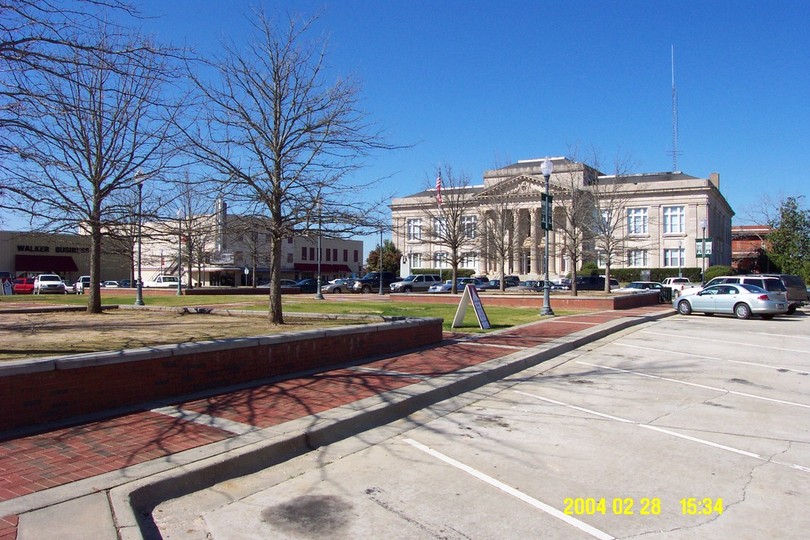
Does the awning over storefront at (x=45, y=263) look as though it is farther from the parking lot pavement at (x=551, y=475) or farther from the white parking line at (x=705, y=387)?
the parking lot pavement at (x=551, y=475)

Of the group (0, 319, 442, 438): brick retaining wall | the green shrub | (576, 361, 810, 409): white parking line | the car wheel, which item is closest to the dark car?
the car wheel

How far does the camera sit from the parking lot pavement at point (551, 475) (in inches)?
175

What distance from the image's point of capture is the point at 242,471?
5.56m

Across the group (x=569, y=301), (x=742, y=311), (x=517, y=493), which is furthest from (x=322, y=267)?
(x=517, y=493)

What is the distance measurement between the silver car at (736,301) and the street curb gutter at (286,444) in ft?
57.1

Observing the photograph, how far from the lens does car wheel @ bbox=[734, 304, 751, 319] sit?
2417 cm

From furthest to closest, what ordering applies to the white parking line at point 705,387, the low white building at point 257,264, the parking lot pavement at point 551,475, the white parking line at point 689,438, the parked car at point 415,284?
the parked car at point 415,284
the low white building at point 257,264
the white parking line at point 705,387
the white parking line at point 689,438
the parking lot pavement at point 551,475

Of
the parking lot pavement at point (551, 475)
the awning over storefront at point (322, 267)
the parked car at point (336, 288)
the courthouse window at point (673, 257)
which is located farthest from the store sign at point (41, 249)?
the parking lot pavement at point (551, 475)

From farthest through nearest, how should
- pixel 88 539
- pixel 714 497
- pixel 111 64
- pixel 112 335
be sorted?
pixel 112 335 → pixel 111 64 → pixel 714 497 → pixel 88 539

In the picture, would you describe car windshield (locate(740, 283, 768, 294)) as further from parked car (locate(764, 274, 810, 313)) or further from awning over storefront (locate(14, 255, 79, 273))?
awning over storefront (locate(14, 255, 79, 273))

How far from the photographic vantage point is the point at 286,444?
605 centimetres

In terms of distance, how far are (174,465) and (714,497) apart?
4.63 meters

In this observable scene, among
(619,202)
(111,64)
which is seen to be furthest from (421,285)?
(111,64)

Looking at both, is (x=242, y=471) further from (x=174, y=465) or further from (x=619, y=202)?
(x=619, y=202)
